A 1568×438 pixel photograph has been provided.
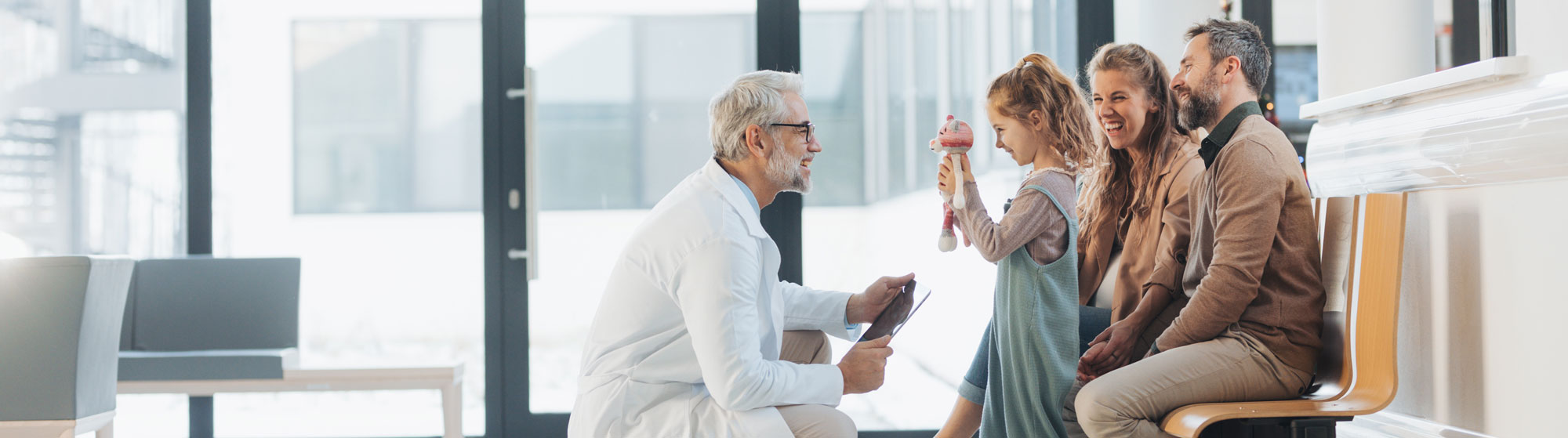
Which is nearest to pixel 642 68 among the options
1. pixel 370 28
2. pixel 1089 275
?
pixel 370 28

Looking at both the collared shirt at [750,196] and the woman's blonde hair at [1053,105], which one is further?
the woman's blonde hair at [1053,105]

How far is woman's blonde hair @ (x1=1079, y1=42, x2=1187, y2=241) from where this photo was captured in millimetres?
2385

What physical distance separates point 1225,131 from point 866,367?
88 centimetres

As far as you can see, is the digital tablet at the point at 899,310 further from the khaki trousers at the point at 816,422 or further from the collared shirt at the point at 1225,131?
the collared shirt at the point at 1225,131

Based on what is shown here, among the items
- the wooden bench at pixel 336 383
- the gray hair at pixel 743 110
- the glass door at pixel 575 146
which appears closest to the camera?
the gray hair at pixel 743 110

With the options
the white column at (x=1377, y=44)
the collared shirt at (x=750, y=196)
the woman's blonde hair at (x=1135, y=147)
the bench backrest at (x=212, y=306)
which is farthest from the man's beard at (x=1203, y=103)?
the bench backrest at (x=212, y=306)

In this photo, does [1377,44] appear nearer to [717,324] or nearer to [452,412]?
[717,324]

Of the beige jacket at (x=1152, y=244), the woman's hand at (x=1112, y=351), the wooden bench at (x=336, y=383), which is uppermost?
the beige jacket at (x=1152, y=244)

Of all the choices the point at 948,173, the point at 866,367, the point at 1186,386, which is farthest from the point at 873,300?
the point at 1186,386

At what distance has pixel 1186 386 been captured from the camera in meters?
1.98

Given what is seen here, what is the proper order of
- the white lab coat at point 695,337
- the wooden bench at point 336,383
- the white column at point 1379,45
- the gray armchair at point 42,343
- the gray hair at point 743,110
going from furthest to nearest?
1. the wooden bench at point 336,383
2. the white column at point 1379,45
3. the gray armchair at point 42,343
4. the gray hair at point 743,110
5. the white lab coat at point 695,337

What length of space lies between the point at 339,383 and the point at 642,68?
148cm

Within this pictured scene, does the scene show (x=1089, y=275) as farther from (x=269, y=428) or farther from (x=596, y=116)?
(x=269, y=428)

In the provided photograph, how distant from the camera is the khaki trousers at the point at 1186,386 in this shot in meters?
1.97
